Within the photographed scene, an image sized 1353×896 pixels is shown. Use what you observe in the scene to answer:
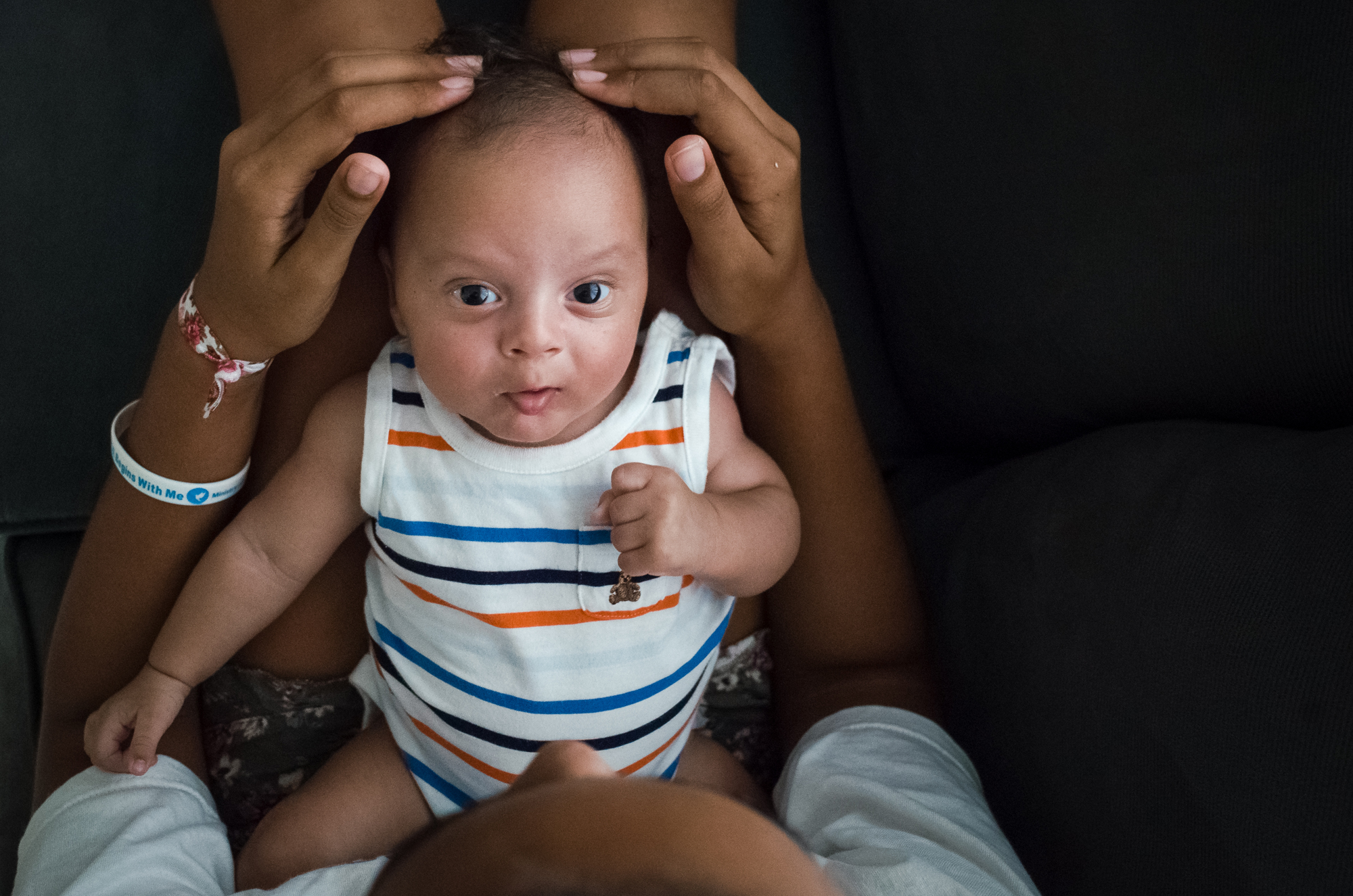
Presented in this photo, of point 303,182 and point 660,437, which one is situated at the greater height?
point 303,182

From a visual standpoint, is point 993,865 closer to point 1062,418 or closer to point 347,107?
point 1062,418

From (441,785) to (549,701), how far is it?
190 millimetres

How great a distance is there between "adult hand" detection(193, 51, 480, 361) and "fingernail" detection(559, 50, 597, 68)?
0.26 ft

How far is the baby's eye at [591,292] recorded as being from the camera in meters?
0.82

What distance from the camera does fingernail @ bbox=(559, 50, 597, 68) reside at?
0.82 metres

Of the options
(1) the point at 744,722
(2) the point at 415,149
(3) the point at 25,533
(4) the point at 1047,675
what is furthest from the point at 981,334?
(3) the point at 25,533

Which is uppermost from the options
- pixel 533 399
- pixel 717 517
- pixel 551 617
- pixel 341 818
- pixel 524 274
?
pixel 524 274

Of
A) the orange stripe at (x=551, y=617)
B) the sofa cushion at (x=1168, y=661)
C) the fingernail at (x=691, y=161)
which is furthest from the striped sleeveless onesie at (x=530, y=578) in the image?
the sofa cushion at (x=1168, y=661)

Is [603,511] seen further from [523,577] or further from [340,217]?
[340,217]

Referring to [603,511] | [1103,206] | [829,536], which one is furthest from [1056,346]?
[603,511]

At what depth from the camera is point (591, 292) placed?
820 millimetres

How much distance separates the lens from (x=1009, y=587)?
0.97 m

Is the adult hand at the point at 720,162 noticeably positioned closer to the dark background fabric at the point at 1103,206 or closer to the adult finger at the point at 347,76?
the adult finger at the point at 347,76

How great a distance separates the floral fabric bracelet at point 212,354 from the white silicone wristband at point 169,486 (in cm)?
8
